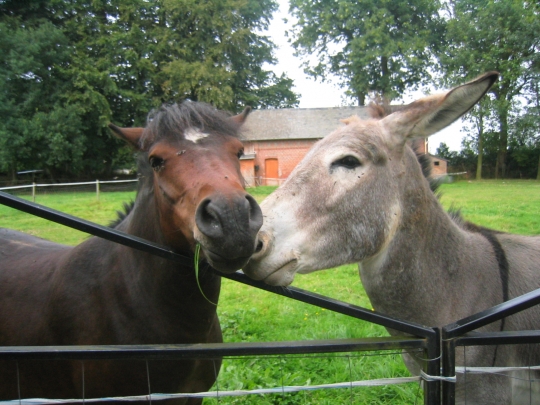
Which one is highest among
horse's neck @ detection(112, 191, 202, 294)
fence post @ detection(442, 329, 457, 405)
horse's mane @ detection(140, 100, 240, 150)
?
horse's mane @ detection(140, 100, 240, 150)

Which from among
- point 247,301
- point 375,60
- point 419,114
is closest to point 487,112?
point 375,60

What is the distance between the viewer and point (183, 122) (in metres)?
2.28

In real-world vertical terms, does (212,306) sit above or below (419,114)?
below

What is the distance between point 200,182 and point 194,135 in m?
0.45

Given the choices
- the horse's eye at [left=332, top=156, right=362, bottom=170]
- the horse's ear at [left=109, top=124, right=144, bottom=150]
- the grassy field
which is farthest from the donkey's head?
the horse's ear at [left=109, top=124, right=144, bottom=150]

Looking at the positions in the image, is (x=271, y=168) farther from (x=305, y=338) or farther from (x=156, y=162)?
(x=156, y=162)

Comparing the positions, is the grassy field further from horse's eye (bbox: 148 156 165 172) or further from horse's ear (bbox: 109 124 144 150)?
horse's ear (bbox: 109 124 144 150)

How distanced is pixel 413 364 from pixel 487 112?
32424mm

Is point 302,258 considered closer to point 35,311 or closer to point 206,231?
point 206,231

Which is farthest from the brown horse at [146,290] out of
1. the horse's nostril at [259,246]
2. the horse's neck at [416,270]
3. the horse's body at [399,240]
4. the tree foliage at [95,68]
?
the tree foliage at [95,68]

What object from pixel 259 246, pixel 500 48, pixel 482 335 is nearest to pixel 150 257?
pixel 259 246

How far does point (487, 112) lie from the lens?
29188mm

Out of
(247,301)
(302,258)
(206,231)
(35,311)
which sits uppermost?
(206,231)

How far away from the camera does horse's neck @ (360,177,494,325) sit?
6.73ft
